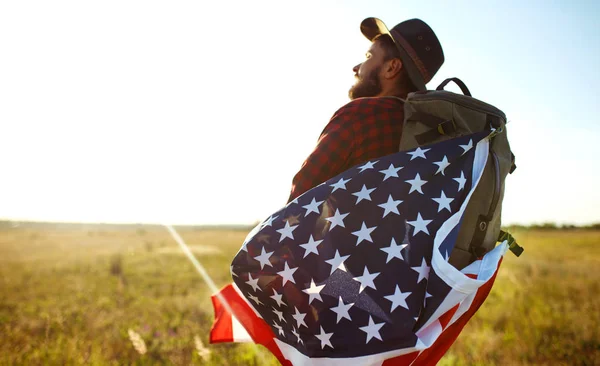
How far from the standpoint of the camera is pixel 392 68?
2.58m

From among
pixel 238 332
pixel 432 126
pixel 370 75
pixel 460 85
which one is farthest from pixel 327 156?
pixel 238 332

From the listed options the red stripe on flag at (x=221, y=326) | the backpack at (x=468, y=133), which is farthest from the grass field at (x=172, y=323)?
the backpack at (x=468, y=133)

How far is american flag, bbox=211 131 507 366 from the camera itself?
5.34 ft

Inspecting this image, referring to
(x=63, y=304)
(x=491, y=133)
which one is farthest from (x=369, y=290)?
(x=63, y=304)

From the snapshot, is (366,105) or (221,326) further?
(221,326)

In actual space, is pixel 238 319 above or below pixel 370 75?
below

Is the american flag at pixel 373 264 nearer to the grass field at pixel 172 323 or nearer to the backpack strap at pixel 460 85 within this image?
the backpack strap at pixel 460 85

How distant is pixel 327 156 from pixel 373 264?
26.3 inches

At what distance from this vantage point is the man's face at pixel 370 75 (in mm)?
2609

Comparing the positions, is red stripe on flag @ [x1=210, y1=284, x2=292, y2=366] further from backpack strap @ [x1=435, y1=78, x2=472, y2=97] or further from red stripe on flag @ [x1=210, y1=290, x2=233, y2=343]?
backpack strap @ [x1=435, y1=78, x2=472, y2=97]

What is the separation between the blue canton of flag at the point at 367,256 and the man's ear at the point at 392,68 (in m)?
0.81

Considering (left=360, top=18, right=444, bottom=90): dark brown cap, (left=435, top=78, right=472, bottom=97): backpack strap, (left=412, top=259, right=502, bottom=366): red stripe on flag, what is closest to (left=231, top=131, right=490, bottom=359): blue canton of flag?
(left=412, top=259, right=502, bottom=366): red stripe on flag

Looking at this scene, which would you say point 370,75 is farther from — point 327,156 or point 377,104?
point 327,156

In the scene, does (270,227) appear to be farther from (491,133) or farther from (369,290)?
(491,133)
